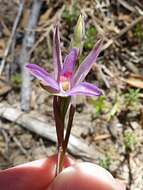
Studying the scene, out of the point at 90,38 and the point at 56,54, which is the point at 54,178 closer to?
the point at 56,54

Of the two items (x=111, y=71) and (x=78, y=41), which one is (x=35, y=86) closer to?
(x=111, y=71)

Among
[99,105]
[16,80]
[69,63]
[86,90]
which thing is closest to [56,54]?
[69,63]

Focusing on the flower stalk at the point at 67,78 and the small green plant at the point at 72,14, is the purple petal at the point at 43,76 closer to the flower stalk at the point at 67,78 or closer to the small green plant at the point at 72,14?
the flower stalk at the point at 67,78

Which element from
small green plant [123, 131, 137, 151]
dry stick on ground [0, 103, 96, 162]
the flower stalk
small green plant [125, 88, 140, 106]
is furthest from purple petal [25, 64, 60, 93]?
small green plant [125, 88, 140, 106]

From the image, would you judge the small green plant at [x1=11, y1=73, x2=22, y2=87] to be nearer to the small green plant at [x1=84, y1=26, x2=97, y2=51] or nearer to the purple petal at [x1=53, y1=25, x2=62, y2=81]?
the small green plant at [x1=84, y1=26, x2=97, y2=51]

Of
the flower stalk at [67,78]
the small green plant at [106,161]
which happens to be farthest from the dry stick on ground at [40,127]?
the flower stalk at [67,78]

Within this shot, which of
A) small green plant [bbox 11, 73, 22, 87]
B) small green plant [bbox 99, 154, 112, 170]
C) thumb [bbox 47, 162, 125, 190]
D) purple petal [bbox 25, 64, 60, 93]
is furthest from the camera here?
small green plant [bbox 11, 73, 22, 87]
